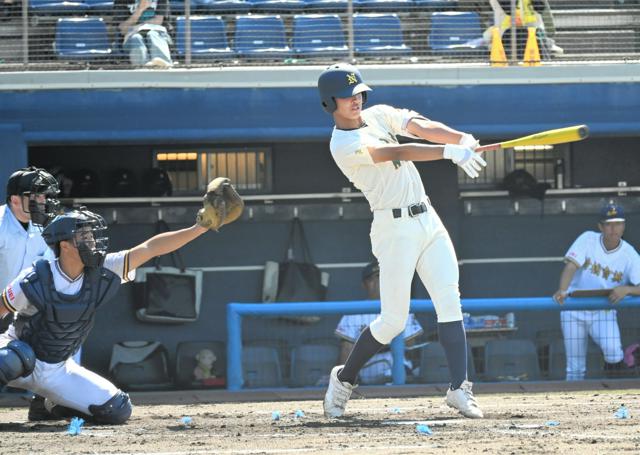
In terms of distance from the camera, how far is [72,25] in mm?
10148

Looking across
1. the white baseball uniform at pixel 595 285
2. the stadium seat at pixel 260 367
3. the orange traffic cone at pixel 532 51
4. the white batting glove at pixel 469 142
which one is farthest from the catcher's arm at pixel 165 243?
the orange traffic cone at pixel 532 51

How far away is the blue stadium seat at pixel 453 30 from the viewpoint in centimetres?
1036

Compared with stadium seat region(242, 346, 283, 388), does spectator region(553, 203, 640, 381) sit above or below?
above

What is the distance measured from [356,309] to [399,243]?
293 centimetres

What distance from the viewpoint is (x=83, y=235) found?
5844 millimetres

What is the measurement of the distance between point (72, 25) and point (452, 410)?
5471 mm

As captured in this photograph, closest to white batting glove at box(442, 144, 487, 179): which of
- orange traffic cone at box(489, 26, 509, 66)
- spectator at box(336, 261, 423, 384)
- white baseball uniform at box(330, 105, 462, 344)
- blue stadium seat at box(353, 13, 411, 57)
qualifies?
white baseball uniform at box(330, 105, 462, 344)

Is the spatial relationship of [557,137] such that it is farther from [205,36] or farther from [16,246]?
[205,36]

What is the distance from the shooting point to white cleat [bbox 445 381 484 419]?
565cm

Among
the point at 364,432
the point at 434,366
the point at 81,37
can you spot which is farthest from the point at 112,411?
the point at 81,37

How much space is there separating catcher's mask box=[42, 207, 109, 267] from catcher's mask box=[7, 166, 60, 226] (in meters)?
1.15

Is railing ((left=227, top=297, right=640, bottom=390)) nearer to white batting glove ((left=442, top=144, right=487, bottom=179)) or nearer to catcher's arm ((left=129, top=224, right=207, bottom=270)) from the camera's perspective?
catcher's arm ((left=129, top=224, right=207, bottom=270))

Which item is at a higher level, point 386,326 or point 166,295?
point 386,326

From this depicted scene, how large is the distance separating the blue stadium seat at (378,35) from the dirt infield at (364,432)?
4137mm
